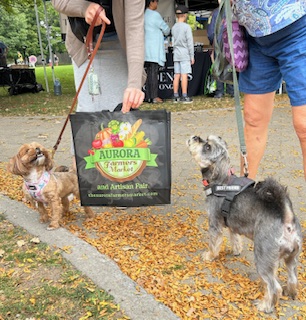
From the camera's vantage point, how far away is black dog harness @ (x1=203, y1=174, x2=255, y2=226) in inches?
103

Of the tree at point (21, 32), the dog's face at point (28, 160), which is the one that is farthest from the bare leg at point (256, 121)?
the tree at point (21, 32)

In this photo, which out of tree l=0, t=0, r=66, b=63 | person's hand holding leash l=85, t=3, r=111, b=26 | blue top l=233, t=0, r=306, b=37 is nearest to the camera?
blue top l=233, t=0, r=306, b=37

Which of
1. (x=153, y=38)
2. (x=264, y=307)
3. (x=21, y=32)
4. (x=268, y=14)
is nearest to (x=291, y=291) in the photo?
(x=264, y=307)

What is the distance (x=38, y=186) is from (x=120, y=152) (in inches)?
32.2

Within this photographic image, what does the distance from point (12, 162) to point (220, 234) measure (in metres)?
1.83

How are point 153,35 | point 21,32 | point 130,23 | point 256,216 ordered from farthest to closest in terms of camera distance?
1. point 21,32
2. point 153,35
3. point 130,23
4. point 256,216

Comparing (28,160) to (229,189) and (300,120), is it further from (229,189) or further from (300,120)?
(300,120)

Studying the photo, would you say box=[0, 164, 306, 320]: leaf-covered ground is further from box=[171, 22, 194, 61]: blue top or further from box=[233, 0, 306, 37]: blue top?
box=[171, 22, 194, 61]: blue top

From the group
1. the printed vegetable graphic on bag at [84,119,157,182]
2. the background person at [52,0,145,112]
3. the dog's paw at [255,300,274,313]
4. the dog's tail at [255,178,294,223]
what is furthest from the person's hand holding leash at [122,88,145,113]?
the dog's paw at [255,300,274,313]

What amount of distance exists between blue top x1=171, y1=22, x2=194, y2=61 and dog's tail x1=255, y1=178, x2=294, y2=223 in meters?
8.29

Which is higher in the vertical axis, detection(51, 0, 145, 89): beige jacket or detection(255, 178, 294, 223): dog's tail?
detection(51, 0, 145, 89): beige jacket

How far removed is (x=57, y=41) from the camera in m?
65.4

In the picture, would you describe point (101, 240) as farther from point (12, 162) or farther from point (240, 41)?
point (240, 41)

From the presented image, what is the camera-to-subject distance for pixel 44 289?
8.41 ft
